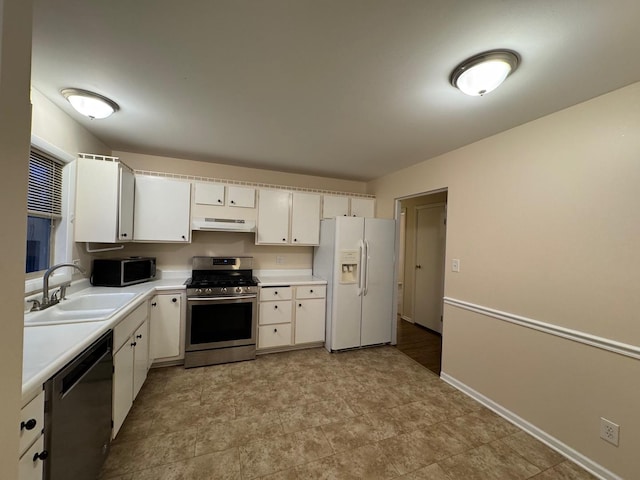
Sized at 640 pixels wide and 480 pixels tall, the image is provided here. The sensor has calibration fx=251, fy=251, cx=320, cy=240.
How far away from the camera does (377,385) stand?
2.54 meters

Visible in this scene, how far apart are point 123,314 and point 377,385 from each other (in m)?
2.31

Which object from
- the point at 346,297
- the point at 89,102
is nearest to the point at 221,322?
the point at 346,297

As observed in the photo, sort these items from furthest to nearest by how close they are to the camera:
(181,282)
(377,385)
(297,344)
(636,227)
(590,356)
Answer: (297,344), (181,282), (377,385), (590,356), (636,227)

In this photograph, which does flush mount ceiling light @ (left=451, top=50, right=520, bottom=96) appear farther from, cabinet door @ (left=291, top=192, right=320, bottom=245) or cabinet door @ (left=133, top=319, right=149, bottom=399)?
cabinet door @ (left=133, top=319, right=149, bottom=399)

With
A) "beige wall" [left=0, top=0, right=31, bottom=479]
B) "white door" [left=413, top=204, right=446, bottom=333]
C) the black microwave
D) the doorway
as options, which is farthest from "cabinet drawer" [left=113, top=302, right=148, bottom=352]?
"white door" [left=413, top=204, right=446, bottom=333]

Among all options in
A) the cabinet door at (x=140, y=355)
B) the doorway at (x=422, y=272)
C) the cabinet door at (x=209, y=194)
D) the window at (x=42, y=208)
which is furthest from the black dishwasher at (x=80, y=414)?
the doorway at (x=422, y=272)

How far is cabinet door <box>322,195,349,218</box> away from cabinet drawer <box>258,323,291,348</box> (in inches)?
65.3

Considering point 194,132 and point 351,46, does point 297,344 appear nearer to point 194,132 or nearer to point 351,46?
point 194,132

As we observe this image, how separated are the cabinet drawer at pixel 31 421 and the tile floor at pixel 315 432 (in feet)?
2.93

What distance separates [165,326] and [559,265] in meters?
3.63

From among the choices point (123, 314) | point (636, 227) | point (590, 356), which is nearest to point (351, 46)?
point (636, 227)

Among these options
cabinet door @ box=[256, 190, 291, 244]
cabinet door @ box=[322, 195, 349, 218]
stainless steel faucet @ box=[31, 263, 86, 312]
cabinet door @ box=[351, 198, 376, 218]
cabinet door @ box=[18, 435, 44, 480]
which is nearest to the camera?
Result: cabinet door @ box=[18, 435, 44, 480]

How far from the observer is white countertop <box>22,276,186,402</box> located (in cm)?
94

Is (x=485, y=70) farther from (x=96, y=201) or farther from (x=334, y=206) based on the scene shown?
(x=96, y=201)
